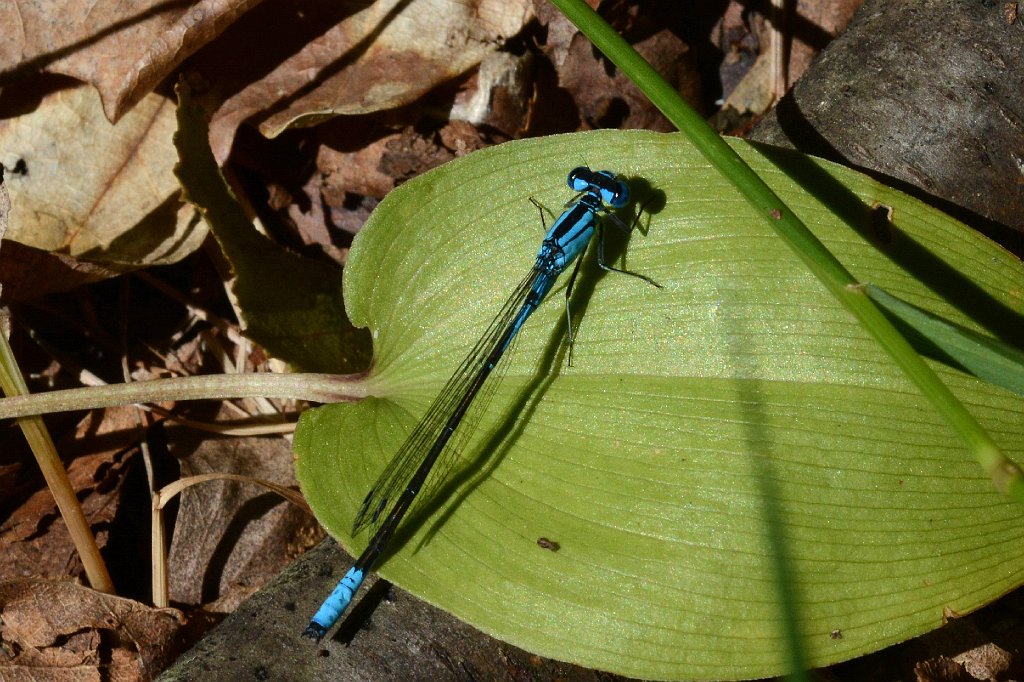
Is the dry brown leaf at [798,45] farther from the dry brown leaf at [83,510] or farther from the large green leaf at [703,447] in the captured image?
the dry brown leaf at [83,510]

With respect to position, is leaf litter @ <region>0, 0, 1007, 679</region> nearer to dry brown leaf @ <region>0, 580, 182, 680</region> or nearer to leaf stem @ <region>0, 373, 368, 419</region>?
dry brown leaf @ <region>0, 580, 182, 680</region>

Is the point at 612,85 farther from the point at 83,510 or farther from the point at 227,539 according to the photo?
the point at 83,510

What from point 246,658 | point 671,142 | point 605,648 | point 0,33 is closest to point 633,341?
point 671,142

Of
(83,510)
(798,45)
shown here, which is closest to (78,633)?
(83,510)

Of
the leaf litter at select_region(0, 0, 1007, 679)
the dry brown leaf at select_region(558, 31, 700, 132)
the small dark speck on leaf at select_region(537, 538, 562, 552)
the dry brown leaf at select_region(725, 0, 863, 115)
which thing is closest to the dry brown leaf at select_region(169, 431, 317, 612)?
the leaf litter at select_region(0, 0, 1007, 679)

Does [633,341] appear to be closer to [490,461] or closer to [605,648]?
[490,461]
